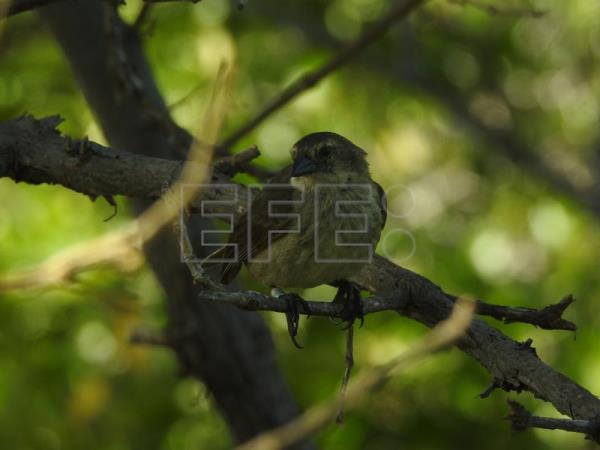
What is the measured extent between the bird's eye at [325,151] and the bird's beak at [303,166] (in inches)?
2.8

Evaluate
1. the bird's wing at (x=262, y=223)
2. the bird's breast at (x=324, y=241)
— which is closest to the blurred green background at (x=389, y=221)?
the bird's wing at (x=262, y=223)

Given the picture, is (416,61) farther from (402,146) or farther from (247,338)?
(247,338)

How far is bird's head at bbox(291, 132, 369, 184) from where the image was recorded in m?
4.75

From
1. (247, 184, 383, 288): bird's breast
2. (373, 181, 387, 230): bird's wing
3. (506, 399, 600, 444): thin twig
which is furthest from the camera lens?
(373, 181, 387, 230): bird's wing

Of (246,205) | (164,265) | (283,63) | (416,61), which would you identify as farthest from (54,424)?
(416,61)

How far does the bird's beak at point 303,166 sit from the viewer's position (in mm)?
4723

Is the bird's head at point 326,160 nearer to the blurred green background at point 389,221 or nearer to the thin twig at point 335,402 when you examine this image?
the blurred green background at point 389,221

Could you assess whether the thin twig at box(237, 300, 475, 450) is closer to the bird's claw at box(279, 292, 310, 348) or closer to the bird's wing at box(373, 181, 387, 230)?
the bird's claw at box(279, 292, 310, 348)

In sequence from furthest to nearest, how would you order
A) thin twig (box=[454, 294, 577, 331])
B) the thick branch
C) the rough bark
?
1. the rough bark
2. thin twig (box=[454, 294, 577, 331])
3. the thick branch

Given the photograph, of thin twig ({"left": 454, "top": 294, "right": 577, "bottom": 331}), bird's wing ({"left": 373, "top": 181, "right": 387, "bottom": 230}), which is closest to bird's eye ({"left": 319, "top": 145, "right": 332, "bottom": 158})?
bird's wing ({"left": 373, "top": 181, "right": 387, "bottom": 230})

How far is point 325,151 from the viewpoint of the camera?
191 inches

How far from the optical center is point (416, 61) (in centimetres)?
814

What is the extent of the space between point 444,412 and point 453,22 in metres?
3.72

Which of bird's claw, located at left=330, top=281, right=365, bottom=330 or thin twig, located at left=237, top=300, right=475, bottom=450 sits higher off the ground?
thin twig, located at left=237, top=300, right=475, bottom=450
